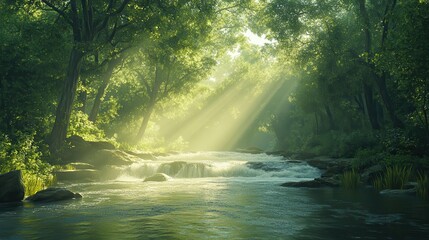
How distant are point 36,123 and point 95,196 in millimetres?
11838

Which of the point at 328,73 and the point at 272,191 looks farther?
the point at 328,73

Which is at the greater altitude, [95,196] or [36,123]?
[36,123]

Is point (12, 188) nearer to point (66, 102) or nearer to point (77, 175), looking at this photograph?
point (77, 175)

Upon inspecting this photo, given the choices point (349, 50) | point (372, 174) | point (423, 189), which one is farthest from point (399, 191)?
point (349, 50)

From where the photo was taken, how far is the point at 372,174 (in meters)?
21.5

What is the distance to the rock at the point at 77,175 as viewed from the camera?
23.7 meters

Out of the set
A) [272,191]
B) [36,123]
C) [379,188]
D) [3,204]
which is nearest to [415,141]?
[379,188]

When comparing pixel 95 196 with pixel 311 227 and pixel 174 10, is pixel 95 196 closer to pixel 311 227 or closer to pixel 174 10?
pixel 311 227

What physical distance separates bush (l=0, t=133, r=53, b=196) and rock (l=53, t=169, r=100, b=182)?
98cm

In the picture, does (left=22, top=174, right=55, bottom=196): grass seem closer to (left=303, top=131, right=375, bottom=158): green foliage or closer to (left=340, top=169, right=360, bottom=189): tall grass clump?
(left=340, top=169, right=360, bottom=189): tall grass clump

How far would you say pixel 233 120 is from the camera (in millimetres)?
75500

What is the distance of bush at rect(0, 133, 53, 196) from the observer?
18478 mm

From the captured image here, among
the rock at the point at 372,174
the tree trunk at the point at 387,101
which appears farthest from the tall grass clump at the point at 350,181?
the tree trunk at the point at 387,101

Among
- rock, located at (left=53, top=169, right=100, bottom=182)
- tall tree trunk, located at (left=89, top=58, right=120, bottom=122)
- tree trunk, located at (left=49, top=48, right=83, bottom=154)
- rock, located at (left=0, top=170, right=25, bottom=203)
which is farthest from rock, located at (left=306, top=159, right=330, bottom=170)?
rock, located at (left=0, top=170, right=25, bottom=203)
